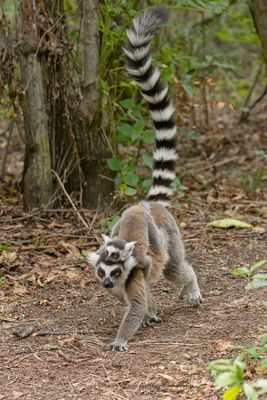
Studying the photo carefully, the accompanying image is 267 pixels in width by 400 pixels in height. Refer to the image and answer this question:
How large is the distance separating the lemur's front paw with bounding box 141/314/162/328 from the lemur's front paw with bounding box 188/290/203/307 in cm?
37

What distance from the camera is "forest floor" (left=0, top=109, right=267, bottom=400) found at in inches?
168

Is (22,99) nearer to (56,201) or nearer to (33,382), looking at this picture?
(56,201)

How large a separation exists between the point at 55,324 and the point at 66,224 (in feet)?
7.41

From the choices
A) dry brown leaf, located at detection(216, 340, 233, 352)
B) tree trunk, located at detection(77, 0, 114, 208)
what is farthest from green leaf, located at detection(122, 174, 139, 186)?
dry brown leaf, located at detection(216, 340, 233, 352)

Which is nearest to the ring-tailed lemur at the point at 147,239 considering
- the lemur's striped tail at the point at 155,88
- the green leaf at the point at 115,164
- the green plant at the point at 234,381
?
the lemur's striped tail at the point at 155,88

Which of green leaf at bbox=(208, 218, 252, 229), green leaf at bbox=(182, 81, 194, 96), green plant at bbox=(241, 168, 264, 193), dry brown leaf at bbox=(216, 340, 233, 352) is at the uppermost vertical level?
green leaf at bbox=(182, 81, 194, 96)

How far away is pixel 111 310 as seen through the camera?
5.78 metres

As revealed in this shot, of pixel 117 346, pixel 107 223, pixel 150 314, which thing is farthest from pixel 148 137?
pixel 117 346

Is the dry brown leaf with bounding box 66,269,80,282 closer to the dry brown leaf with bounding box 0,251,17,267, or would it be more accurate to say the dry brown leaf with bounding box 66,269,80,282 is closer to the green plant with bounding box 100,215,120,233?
the dry brown leaf with bounding box 0,251,17,267

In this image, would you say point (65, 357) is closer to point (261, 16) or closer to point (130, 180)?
point (130, 180)

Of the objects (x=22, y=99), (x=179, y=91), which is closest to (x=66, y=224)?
(x=22, y=99)

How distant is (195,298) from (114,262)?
989 mm

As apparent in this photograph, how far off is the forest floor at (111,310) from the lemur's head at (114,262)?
43cm

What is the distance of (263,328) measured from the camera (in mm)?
4934
